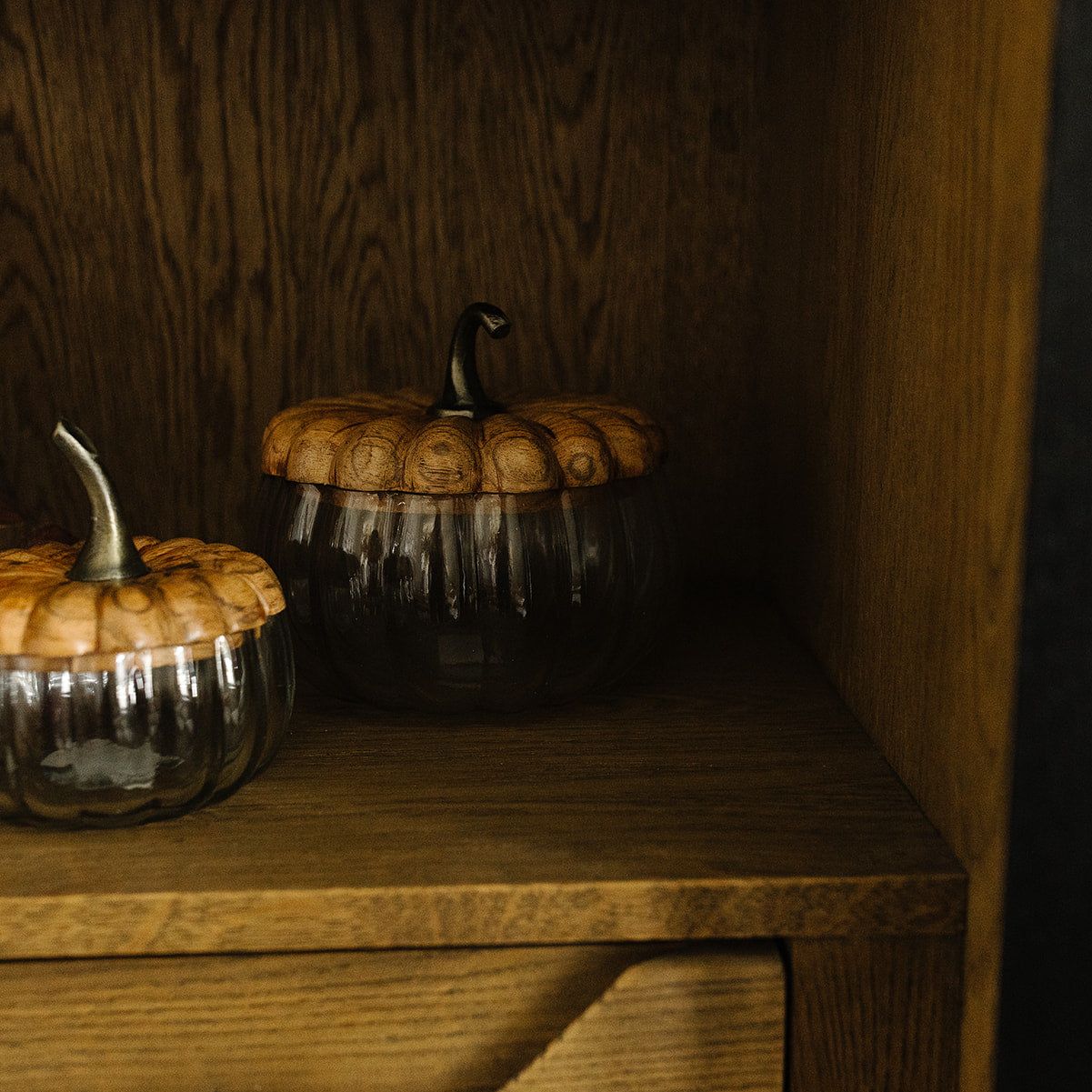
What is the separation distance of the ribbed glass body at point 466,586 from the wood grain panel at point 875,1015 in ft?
0.80

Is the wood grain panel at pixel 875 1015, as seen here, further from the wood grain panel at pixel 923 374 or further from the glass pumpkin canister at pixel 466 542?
the glass pumpkin canister at pixel 466 542

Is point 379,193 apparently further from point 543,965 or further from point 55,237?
point 543,965

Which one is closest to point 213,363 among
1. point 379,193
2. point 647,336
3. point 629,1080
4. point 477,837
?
point 379,193

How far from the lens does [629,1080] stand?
576mm

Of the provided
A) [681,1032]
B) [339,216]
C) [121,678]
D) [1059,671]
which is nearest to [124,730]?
[121,678]

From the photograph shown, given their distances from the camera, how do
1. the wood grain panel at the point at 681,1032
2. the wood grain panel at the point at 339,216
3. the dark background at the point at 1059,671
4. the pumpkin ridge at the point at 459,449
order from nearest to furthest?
1. the dark background at the point at 1059,671
2. the wood grain panel at the point at 681,1032
3. the pumpkin ridge at the point at 459,449
4. the wood grain panel at the point at 339,216

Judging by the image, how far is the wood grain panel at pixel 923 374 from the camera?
50cm

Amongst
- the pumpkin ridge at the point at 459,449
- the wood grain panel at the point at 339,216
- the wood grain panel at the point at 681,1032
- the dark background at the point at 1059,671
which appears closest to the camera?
the dark background at the point at 1059,671

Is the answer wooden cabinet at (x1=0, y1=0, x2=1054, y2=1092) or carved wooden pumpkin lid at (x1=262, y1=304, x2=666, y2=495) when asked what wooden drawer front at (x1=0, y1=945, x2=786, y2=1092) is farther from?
carved wooden pumpkin lid at (x1=262, y1=304, x2=666, y2=495)

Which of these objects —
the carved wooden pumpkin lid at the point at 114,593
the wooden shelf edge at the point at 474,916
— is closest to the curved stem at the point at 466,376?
the carved wooden pumpkin lid at the point at 114,593

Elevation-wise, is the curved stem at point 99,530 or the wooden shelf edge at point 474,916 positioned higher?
the curved stem at point 99,530

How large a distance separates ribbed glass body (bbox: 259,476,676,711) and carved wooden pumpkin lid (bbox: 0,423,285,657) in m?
0.08

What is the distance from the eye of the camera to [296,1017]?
0.58m

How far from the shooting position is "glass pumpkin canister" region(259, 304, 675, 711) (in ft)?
2.33
